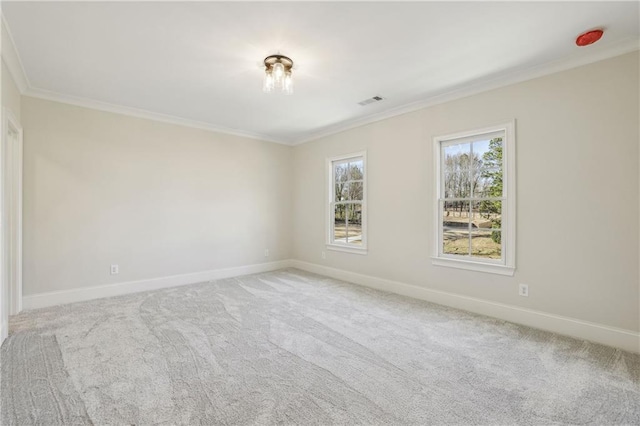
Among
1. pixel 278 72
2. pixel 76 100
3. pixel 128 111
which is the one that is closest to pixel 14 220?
pixel 76 100

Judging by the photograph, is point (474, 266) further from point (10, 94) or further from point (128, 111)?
point (10, 94)

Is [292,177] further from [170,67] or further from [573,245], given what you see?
[573,245]

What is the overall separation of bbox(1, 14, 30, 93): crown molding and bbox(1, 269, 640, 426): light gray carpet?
2.56m

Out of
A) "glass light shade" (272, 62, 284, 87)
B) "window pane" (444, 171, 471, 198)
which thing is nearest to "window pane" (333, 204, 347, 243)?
"window pane" (444, 171, 471, 198)

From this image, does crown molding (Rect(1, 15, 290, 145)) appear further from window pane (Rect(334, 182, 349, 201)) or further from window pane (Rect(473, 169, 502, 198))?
window pane (Rect(473, 169, 502, 198))

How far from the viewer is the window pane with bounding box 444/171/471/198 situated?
12.4 feet

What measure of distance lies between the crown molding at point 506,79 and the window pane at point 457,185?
3.07 ft

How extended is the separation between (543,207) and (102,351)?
432 cm

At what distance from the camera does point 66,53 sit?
281 centimetres

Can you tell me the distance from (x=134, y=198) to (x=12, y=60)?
77.7 inches

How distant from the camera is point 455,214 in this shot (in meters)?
3.87

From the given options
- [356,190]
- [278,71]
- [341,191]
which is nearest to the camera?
[278,71]

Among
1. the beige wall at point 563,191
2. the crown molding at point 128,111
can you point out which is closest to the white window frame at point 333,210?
the beige wall at point 563,191

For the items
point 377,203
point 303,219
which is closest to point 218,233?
point 303,219
